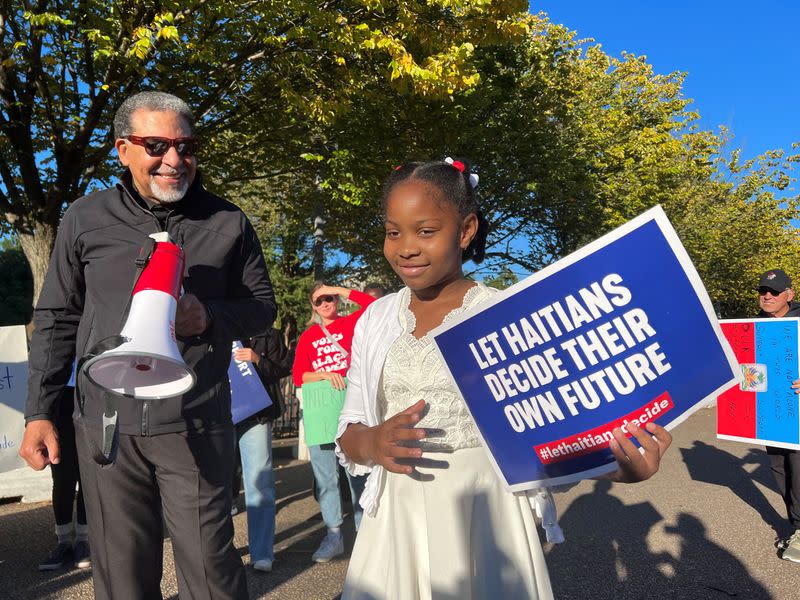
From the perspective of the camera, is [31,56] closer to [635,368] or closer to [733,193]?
[635,368]

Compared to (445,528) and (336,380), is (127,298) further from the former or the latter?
(336,380)

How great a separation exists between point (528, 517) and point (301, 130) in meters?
9.39

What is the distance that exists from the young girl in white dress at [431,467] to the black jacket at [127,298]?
1.76 feet

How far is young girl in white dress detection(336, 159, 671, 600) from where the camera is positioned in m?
2.03

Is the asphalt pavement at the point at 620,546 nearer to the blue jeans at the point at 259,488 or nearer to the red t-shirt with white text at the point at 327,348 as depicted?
the blue jeans at the point at 259,488

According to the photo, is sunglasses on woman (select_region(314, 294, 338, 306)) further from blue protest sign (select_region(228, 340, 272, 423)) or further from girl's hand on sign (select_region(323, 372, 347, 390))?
blue protest sign (select_region(228, 340, 272, 423))

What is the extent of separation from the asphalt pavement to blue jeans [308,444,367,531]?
1.12ft

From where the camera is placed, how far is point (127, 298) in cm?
240

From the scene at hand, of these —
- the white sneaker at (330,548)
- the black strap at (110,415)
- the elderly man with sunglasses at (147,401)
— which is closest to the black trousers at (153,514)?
the elderly man with sunglasses at (147,401)

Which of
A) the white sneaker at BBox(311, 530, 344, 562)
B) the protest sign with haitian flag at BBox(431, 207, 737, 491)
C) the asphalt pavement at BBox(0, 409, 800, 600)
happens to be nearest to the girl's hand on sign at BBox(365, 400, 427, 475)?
the protest sign with haitian flag at BBox(431, 207, 737, 491)

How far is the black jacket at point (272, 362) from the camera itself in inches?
216

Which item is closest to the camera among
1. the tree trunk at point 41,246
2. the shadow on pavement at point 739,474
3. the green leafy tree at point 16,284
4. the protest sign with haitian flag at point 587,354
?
the protest sign with haitian flag at point 587,354

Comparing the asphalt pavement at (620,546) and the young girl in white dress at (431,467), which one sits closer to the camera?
the young girl in white dress at (431,467)

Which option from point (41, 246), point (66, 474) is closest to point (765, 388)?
point (66, 474)
